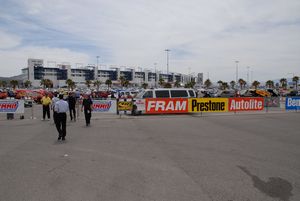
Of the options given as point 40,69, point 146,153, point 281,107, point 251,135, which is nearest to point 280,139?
point 251,135

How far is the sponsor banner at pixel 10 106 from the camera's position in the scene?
55.1 feet

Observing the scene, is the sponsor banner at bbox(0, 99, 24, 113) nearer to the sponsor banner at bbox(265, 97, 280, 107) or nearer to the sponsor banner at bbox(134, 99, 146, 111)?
the sponsor banner at bbox(134, 99, 146, 111)

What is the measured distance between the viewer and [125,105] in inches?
707

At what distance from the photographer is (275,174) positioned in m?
5.75

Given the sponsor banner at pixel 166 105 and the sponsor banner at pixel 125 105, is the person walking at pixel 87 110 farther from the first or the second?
the sponsor banner at pixel 166 105

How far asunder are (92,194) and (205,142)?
5534 mm

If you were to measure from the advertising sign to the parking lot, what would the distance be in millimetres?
8608

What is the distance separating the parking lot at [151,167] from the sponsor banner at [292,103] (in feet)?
39.0

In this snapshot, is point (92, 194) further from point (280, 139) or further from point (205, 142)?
point (280, 139)

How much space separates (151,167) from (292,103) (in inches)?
748

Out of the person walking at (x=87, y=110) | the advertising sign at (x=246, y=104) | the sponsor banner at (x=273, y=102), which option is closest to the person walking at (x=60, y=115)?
the person walking at (x=87, y=110)

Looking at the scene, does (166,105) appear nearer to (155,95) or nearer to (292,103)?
(155,95)

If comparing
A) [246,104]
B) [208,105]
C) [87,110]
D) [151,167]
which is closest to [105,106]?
[87,110]

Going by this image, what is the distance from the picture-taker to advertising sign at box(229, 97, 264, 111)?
19.0 metres
